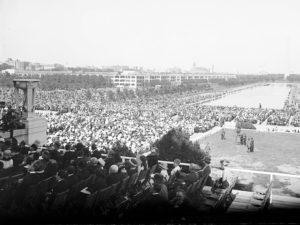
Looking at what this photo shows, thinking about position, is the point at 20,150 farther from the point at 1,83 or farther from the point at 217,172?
the point at 1,83

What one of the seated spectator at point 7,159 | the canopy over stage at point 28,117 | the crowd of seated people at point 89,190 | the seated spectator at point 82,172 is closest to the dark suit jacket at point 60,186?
the crowd of seated people at point 89,190

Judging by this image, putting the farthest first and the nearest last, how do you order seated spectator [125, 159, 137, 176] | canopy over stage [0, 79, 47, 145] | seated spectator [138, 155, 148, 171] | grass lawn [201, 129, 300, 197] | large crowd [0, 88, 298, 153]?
grass lawn [201, 129, 300, 197] → large crowd [0, 88, 298, 153] → canopy over stage [0, 79, 47, 145] → seated spectator [138, 155, 148, 171] → seated spectator [125, 159, 137, 176]

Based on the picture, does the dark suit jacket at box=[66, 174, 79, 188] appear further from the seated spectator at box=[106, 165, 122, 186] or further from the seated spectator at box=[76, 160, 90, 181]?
the seated spectator at box=[106, 165, 122, 186]

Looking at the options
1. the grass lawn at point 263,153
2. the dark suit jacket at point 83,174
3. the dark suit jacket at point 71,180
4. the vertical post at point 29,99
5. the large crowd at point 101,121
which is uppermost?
the vertical post at point 29,99

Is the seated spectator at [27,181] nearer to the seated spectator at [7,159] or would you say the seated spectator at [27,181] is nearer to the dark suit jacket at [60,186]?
the dark suit jacket at [60,186]

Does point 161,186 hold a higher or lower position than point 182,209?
higher

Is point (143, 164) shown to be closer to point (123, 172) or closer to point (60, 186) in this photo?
point (123, 172)

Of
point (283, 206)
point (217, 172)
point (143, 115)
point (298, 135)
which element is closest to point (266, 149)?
point (298, 135)

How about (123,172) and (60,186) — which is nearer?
(60,186)

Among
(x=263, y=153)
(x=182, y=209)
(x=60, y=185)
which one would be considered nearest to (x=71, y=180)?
(x=60, y=185)

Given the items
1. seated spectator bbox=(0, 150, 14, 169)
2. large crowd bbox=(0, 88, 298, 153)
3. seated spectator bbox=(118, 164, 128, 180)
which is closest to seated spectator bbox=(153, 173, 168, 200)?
seated spectator bbox=(118, 164, 128, 180)

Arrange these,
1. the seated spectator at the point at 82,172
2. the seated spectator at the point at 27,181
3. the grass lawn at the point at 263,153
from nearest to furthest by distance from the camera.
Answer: the seated spectator at the point at 27,181 < the seated spectator at the point at 82,172 < the grass lawn at the point at 263,153
